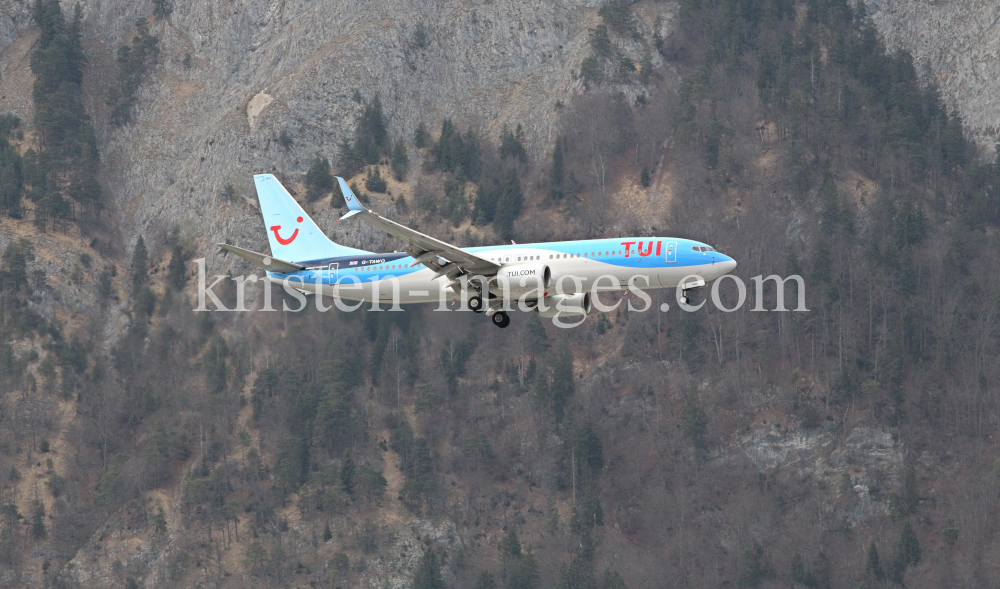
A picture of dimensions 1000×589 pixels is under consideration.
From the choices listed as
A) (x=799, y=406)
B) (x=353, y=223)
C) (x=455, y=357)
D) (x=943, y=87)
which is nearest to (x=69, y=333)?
(x=353, y=223)

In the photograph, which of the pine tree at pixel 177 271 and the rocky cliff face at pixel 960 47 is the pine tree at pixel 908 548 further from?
the pine tree at pixel 177 271

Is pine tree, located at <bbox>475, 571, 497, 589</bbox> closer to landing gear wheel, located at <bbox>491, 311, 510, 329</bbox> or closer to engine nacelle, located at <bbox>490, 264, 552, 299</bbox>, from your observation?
landing gear wheel, located at <bbox>491, 311, 510, 329</bbox>

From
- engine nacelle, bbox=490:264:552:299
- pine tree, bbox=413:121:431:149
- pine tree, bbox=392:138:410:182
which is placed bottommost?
engine nacelle, bbox=490:264:552:299

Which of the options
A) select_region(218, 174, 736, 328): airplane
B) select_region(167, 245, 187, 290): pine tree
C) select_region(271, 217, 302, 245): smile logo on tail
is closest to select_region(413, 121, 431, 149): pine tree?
select_region(167, 245, 187, 290): pine tree

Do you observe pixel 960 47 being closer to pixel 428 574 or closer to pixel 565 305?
pixel 428 574

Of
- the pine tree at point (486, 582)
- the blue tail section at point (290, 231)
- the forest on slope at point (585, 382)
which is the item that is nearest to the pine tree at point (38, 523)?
the forest on slope at point (585, 382)

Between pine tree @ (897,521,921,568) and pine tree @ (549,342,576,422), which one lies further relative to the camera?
pine tree @ (549,342,576,422)

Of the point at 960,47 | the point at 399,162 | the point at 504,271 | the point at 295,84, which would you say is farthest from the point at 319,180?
the point at 504,271
